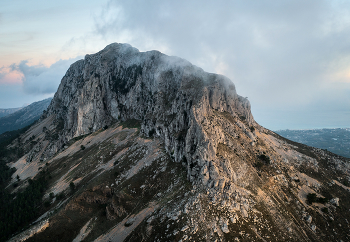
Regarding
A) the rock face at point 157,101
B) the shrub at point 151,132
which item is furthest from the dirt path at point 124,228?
the shrub at point 151,132

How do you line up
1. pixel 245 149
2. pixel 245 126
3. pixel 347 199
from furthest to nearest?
pixel 245 126
pixel 245 149
pixel 347 199

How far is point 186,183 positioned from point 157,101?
5421cm

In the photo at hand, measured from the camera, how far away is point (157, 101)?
300ft

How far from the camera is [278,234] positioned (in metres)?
36.0

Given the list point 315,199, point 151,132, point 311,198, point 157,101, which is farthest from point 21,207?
point 315,199

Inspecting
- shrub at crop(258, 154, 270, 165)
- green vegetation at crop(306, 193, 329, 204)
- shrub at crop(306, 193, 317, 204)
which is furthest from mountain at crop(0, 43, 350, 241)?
shrub at crop(306, 193, 317, 204)

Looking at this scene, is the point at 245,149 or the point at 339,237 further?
the point at 245,149

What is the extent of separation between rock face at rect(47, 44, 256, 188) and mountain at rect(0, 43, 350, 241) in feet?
1.99

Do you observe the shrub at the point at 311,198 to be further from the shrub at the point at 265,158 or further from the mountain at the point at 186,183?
the shrub at the point at 265,158

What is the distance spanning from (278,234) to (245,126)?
39758mm

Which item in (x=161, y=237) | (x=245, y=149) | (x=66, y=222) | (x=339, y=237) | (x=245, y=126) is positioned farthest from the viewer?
(x=245, y=126)

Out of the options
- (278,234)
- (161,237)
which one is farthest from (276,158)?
(161,237)

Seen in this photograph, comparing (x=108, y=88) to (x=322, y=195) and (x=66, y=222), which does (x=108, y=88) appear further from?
(x=322, y=195)

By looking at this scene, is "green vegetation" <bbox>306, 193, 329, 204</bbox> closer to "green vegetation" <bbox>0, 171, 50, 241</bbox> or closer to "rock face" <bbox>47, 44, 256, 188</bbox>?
"rock face" <bbox>47, 44, 256, 188</bbox>
